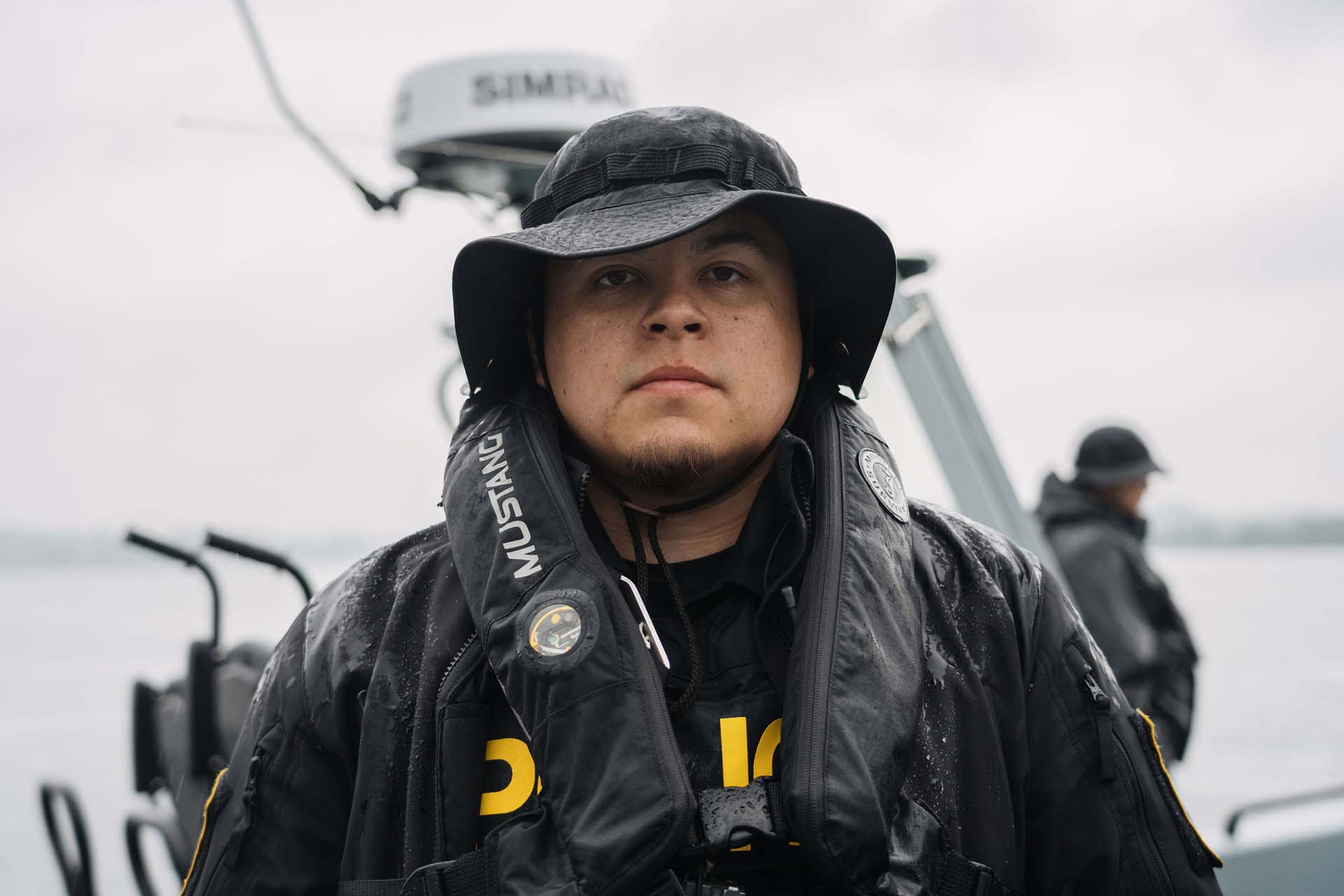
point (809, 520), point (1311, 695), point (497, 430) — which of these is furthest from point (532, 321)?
point (1311, 695)

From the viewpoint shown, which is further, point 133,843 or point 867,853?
point 133,843

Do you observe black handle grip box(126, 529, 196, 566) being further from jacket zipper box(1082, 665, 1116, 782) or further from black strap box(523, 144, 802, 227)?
jacket zipper box(1082, 665, 1116, 782)

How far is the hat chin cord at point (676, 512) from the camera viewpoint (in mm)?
1611

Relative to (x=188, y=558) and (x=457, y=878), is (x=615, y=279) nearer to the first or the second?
(x=457, y=878)

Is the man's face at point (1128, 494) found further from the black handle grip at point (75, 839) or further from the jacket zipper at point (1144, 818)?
the black handle grip at point (75, 839)

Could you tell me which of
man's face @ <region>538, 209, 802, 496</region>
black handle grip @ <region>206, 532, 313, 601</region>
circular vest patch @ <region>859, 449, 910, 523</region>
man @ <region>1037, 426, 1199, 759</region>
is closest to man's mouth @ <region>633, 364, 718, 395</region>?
man's face @ <region>538, 209, 802, 496</region>

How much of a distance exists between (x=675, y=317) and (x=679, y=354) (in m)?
0.05

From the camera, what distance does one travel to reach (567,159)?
1821mm

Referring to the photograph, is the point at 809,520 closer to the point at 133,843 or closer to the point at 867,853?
the point at 867,853

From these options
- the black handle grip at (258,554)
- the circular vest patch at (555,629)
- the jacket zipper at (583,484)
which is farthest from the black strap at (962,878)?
the black handle grip at (258,554)

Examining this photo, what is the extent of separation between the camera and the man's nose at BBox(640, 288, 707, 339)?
1.67m

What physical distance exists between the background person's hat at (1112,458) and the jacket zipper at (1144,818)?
3160mm

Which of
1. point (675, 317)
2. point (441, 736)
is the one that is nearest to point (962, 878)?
point (441, 736)

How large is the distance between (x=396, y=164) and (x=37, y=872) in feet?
17.5
